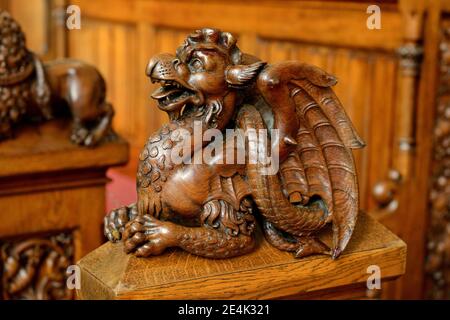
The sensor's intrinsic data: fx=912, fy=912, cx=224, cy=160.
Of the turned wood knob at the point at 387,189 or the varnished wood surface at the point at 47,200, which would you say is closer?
the varnished wood surface at the point at 47,200

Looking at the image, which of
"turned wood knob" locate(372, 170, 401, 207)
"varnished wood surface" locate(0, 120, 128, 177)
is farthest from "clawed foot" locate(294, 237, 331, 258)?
"turned wood knob" locate(372, 170, 401, 207)

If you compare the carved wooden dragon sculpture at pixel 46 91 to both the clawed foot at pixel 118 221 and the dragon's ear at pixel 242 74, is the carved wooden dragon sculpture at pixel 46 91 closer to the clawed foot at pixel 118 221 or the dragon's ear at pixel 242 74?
the clawed foot at pixel 118 221

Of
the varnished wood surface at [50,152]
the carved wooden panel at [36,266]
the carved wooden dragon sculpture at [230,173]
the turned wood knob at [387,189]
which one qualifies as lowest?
the carved wooden panel at [36,266]

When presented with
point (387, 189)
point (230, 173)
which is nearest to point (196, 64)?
point (230, 173)

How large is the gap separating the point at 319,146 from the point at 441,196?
57.6 inches

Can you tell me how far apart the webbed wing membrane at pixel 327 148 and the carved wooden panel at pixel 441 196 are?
136cm

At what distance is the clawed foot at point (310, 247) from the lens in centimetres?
143

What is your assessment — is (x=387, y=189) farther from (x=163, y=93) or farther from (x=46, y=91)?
(x=163, y=93)

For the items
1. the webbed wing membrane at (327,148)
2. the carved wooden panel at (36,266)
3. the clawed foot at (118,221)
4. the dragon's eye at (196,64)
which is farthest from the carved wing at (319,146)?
the carved wooden panel at (36,266)

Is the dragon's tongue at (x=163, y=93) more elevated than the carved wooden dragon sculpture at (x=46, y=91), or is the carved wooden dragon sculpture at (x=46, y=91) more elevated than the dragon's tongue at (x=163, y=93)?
the dragon's tongue at (x=163, y=93)

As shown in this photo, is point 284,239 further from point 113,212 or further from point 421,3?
point 421,3

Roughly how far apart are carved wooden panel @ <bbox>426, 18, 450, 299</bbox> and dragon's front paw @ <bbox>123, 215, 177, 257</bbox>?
161 cm

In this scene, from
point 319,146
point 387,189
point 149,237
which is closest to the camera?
point 149,237

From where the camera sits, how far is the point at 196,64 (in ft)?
4.55
